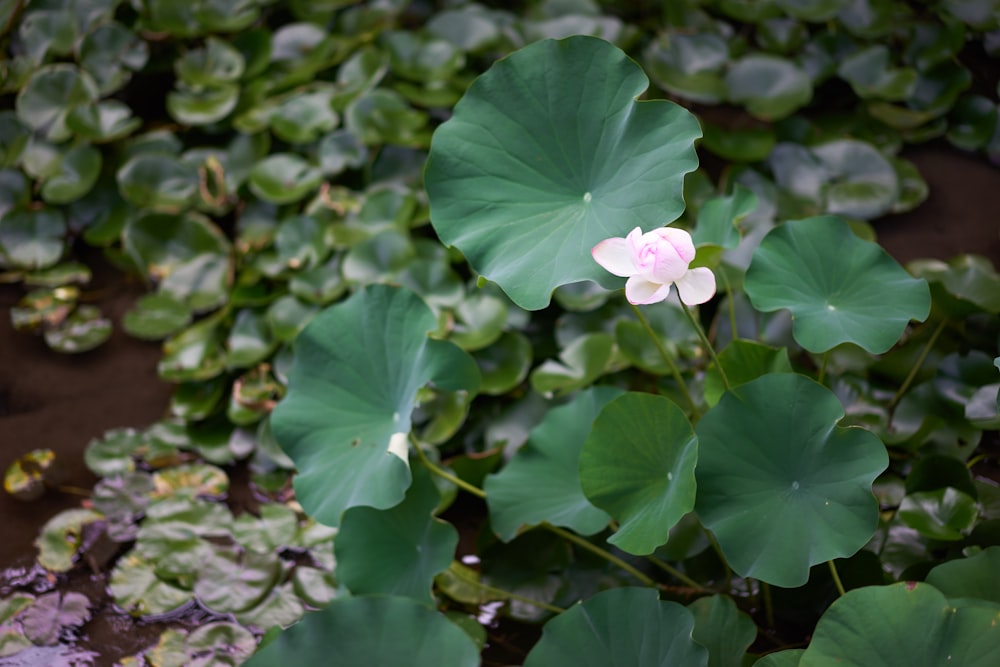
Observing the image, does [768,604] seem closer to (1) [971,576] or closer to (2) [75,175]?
(1) [971,576]

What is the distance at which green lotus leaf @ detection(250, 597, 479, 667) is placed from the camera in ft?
3.58

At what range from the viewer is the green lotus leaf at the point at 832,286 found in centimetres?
119

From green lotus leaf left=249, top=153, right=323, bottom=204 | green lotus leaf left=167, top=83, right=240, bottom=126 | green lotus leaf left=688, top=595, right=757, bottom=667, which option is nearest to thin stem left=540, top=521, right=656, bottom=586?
green lotus leaf left=688, top=595, right=757, bottom=667

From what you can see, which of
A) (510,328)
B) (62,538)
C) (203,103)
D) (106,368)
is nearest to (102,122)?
(203,103)

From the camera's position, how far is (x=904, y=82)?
2.12 m

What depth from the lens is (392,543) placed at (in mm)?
1367

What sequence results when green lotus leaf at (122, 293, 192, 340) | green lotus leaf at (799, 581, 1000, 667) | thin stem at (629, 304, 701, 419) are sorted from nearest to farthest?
green lotus leaf at (799, 581, 1000, 667)
thin stem at (629, 304, 701, 419)
green lotus leaf at (122, 293, 192, 340)

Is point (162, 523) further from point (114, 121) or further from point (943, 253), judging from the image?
point (943, 253)

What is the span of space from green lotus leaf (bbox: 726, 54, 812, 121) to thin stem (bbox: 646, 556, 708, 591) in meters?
1.20

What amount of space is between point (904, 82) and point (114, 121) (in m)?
2.10

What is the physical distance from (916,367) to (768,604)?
601 mm

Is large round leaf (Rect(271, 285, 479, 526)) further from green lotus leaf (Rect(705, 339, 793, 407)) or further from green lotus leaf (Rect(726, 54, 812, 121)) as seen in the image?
green lotus leaf (Rect(726, 54, 812, 121))

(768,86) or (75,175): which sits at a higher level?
(768,86)

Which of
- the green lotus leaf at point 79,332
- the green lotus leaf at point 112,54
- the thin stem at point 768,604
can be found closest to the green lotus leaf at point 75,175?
the green lotus leaf at point 112,54
